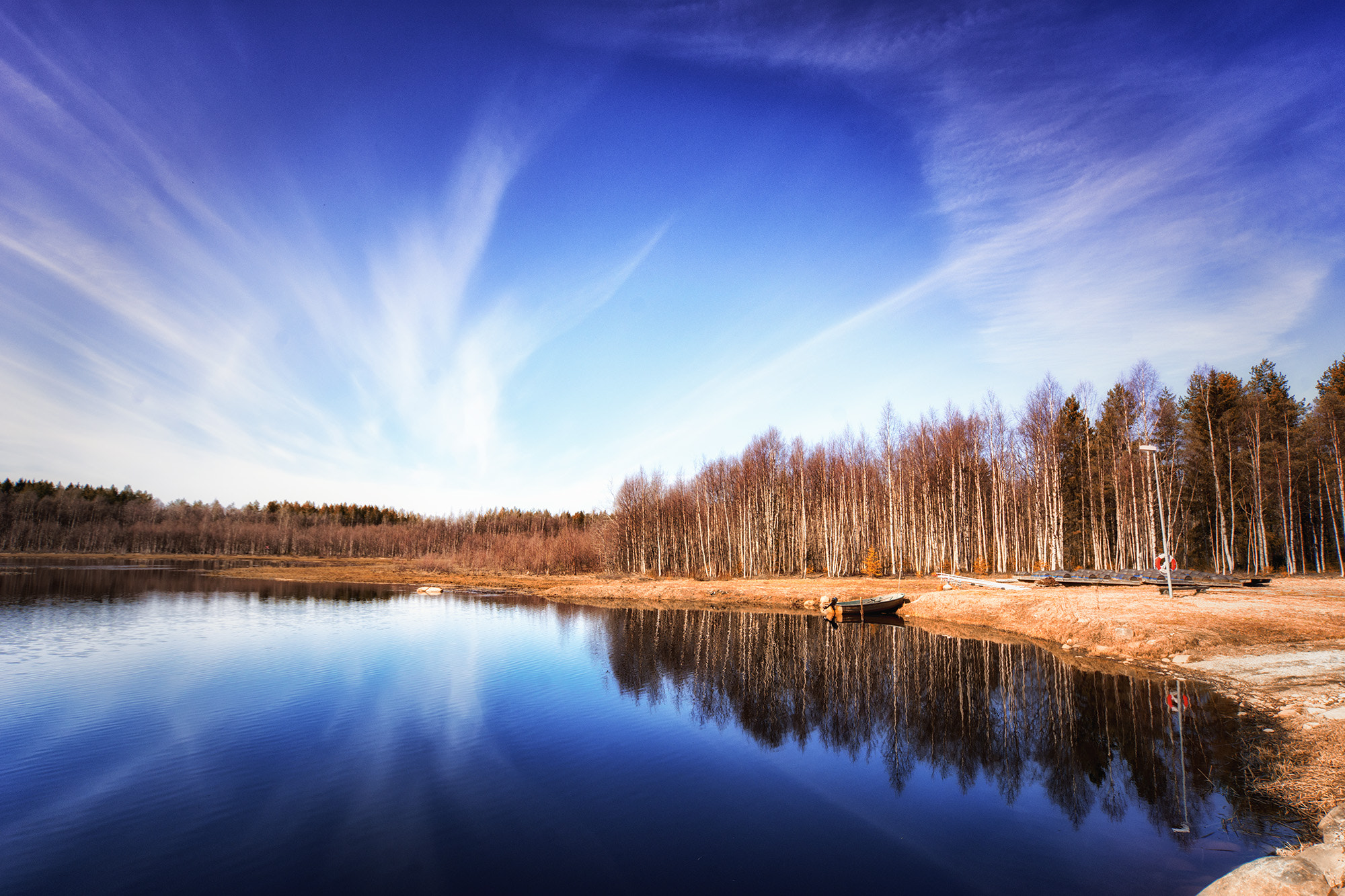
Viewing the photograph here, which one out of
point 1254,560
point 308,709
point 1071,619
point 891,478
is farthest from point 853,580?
point 308,709

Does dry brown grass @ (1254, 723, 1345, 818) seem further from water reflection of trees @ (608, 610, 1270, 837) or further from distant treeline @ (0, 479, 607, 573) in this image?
distant treeline @ (0, 479, 607, 573)

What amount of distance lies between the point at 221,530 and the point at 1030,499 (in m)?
156

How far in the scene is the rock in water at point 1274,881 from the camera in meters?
6.04

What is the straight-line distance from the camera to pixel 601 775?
1213 cm

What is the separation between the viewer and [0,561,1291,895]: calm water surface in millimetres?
8320

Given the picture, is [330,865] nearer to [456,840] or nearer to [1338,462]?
[456,840]

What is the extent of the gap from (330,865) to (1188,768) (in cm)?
1498

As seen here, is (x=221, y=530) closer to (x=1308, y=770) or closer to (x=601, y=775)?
(x=601, y=775)

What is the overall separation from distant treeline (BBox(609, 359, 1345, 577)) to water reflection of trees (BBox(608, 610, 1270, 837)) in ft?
86.6

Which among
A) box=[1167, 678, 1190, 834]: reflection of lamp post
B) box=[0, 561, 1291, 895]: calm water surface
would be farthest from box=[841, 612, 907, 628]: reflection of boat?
box=[1167, 678, 1190, 834]: reflection of lamp post

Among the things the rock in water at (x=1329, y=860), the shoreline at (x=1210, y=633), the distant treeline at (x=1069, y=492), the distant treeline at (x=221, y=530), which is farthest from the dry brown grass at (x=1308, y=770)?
the distant treeline at (x=221, y=530)

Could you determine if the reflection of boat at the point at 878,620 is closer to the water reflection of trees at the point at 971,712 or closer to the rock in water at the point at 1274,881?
the water reflection of trees at the point at 971,712

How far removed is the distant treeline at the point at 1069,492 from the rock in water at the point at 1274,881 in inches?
1629

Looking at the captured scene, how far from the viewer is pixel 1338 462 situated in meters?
38.5
